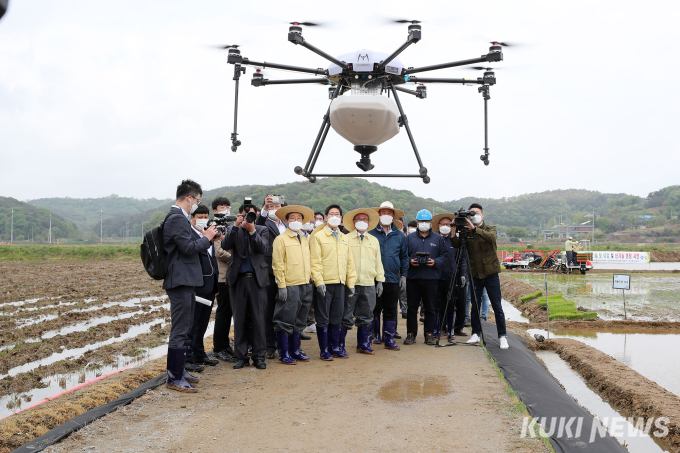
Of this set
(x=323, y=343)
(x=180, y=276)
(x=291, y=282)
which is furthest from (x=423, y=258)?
(x=180, y=276)

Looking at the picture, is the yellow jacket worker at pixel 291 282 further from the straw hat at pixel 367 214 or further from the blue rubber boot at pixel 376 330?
the blue rubber boot at pixel 376 330

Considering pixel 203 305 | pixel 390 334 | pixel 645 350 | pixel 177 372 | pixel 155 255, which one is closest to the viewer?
pixel 155 255

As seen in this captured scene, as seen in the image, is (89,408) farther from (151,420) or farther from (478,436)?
(478,436)

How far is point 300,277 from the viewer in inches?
240

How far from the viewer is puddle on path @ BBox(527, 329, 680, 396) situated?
7328 millimetres

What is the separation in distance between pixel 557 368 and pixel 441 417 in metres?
4.29

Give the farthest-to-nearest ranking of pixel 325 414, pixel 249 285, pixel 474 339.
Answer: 1. pixel 474 339
2. pixel 249 285
3. pixel 325 414

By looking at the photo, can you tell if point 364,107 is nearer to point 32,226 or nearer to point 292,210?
point 292,210

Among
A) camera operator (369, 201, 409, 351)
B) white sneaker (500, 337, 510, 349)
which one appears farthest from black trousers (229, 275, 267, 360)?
white sneaker (500, 337, 510, 349)

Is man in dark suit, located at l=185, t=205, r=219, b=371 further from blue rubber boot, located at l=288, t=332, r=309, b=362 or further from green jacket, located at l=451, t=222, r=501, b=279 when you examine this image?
green jacket, located at l=451, t=222, r=501, b=279

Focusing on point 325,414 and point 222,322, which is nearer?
point 325,414

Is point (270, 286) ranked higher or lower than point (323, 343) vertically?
higher

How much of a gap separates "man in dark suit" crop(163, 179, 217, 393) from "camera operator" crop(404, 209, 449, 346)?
10.9ft

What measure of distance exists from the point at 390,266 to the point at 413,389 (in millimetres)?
2386
